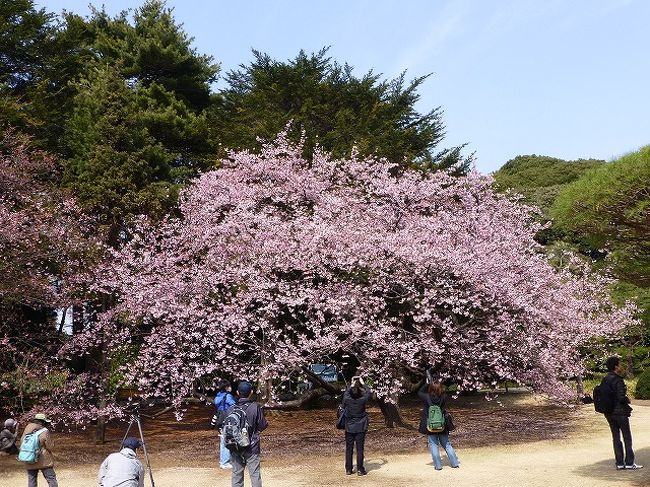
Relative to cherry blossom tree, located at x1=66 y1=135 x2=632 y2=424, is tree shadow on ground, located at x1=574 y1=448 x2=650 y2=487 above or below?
below

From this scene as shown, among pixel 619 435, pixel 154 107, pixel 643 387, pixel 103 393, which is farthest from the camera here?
pixel 154 107

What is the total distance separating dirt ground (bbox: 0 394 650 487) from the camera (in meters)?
11.4

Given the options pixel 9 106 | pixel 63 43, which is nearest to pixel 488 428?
pixel 9 106

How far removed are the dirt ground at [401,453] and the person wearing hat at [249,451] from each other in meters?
2.28

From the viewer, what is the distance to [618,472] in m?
10.8

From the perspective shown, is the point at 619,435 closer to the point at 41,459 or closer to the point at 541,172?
the point at 41,459

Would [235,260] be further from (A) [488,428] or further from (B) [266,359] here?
(A) [488,428]

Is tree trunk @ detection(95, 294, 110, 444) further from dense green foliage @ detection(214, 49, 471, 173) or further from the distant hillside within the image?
the distant hillside

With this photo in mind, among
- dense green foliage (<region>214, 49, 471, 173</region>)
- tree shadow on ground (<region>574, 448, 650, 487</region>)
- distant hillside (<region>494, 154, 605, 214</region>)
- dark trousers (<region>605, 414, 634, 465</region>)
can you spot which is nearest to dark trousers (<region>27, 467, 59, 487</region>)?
tree shadow on ground (<region>574, 448, 650, 487</region>)

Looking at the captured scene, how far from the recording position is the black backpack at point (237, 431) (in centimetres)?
913

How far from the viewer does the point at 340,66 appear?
107 ft

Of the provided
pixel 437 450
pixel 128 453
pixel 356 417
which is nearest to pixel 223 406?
pixel 356 417

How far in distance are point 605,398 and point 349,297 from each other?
23.4 ft

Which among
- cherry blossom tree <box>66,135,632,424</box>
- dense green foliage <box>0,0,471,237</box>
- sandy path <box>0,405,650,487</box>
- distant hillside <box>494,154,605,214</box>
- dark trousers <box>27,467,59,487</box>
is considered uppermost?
distant hillside <box>494,154,605,214</box>
